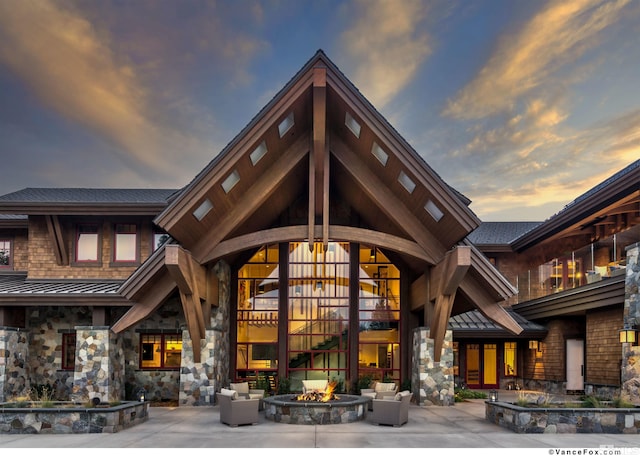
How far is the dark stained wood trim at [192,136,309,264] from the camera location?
13984mm

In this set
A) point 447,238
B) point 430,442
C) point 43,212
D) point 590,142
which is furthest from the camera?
point 590,142

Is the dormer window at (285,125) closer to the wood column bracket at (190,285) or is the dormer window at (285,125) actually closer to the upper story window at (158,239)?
the wood column bracket at (190,285)

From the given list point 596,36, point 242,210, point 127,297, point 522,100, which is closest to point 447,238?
point 242,210

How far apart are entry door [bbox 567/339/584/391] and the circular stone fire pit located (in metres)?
9.89

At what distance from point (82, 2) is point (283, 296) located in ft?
39.4

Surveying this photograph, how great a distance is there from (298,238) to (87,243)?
8404mm

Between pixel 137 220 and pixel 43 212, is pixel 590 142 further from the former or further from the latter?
pixel 43 212

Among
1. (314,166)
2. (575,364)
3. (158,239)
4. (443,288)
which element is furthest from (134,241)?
(575,364)

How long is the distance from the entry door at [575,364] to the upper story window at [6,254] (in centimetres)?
1963

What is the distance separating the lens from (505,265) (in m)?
22.0

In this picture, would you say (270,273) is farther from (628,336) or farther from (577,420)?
(628,336)

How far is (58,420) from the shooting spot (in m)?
10.6

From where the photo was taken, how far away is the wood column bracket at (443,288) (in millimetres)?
12742

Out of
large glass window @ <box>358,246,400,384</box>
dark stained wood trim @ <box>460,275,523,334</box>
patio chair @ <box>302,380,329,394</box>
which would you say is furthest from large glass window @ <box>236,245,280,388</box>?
dark stained wood trim @ <box>460,275,523,334</box>
